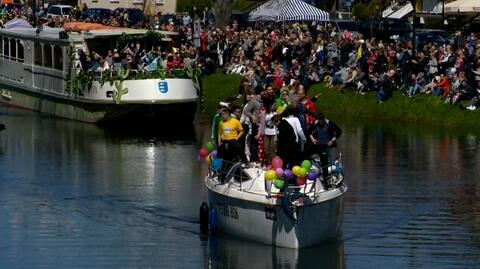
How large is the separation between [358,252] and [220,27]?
45.2m

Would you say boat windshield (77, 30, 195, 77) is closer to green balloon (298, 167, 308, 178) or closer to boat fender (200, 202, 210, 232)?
boat fender (200, 202, 210, 232)

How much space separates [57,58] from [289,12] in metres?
21.5

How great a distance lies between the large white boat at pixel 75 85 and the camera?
5047 centimetres

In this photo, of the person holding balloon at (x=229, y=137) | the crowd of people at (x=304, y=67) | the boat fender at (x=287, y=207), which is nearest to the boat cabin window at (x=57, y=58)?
the crowd of people at (x=304, y=67)

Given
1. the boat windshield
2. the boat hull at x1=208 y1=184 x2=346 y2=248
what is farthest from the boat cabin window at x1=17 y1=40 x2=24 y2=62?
the boat hull at x1=208 y1=184 x2=346 y2=248

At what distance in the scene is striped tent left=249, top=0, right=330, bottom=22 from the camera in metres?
72.1

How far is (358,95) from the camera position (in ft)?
182

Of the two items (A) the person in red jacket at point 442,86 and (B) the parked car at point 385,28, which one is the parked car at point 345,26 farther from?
(A) the person in red jacket at point 442,86

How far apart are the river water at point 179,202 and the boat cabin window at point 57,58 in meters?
2.65

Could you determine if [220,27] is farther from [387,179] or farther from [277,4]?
[387,179]

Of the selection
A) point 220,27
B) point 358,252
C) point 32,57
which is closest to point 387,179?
point 358,252

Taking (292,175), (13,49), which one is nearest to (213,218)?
(292,175)

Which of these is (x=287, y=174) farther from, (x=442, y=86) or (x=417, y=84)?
(x=417, y=84)

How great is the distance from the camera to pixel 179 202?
113 feet
